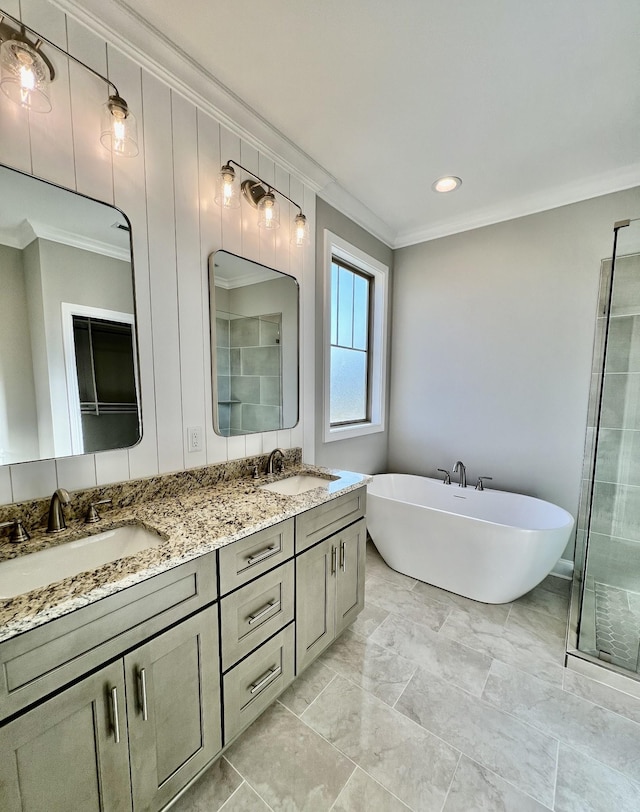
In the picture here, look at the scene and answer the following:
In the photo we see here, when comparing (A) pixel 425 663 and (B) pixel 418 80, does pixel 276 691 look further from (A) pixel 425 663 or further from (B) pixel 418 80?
(B) pixel 418 80

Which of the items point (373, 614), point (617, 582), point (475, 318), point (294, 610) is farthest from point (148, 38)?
point (617, 582)

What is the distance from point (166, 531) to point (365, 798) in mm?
1112

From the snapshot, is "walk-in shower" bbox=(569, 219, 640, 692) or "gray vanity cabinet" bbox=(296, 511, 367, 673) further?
"walk-in shower" bbox=(569, 219, 640, 692)

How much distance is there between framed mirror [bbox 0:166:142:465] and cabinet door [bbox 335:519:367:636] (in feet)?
3.62

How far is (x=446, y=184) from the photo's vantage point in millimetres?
2176

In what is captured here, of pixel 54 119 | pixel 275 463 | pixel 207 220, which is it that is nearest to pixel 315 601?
pixel 275 463

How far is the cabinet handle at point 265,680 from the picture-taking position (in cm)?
122

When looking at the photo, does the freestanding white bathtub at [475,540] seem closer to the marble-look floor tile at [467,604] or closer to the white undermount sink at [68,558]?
the marble-look floor tile at [467,604]

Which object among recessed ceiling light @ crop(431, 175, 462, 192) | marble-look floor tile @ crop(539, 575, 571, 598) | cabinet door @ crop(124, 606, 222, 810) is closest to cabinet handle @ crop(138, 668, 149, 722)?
cabinet door @ crop(124, 606, 222, 810)

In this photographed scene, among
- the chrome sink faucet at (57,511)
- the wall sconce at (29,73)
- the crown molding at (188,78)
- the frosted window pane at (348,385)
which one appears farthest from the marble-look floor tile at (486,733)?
the crown molding at (188,78)

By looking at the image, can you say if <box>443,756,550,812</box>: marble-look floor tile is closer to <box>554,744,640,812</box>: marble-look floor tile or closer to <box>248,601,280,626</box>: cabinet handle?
<box>554,744,640,812</box>: marble-look floor tile

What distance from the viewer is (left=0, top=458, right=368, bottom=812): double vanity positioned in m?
0.71

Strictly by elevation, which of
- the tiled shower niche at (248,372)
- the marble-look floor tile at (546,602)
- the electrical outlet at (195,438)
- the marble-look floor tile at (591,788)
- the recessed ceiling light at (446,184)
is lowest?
the marble-look floor tile at (546,602)

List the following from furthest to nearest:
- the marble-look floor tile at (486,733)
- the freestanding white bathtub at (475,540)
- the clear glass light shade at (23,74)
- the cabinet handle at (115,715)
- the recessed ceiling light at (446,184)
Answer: the recessed ceiling light at (446,184)
the freestanding white bathtub at (475,540)
the marble-look floor tile at (486,733)
the clear glass light shade at (23,74)
the cabinet handle at (115,715)
